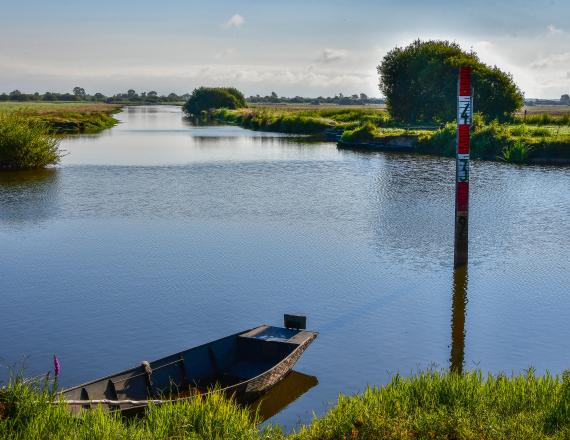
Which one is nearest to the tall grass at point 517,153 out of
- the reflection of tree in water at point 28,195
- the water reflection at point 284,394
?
the reflection of tree in water at point 28,195

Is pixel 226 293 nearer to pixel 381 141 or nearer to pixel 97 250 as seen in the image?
pixel 97 250

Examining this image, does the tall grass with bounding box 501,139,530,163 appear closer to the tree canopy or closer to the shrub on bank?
the shrub on bank

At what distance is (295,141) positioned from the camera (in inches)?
3625

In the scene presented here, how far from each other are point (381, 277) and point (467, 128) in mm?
5631

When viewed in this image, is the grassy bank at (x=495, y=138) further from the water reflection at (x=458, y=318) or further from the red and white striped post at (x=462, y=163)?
the water reflection at (x=458, y=318)

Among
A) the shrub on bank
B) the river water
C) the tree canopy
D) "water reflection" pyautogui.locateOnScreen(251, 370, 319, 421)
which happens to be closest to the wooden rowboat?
"water reflection" pyautogui.locateOnScreen(251, 370, 319, 421)

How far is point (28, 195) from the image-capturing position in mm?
43031

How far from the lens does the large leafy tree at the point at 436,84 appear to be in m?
86.9

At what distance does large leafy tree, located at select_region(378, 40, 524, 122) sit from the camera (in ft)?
285

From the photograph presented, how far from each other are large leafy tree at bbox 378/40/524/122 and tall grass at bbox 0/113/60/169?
5021 cm

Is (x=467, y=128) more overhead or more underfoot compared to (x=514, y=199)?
more overhead

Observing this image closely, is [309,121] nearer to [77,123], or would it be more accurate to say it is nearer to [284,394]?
[77,123]

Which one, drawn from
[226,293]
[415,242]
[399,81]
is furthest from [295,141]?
[226,293]

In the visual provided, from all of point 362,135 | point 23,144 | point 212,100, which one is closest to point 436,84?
point 362,135
